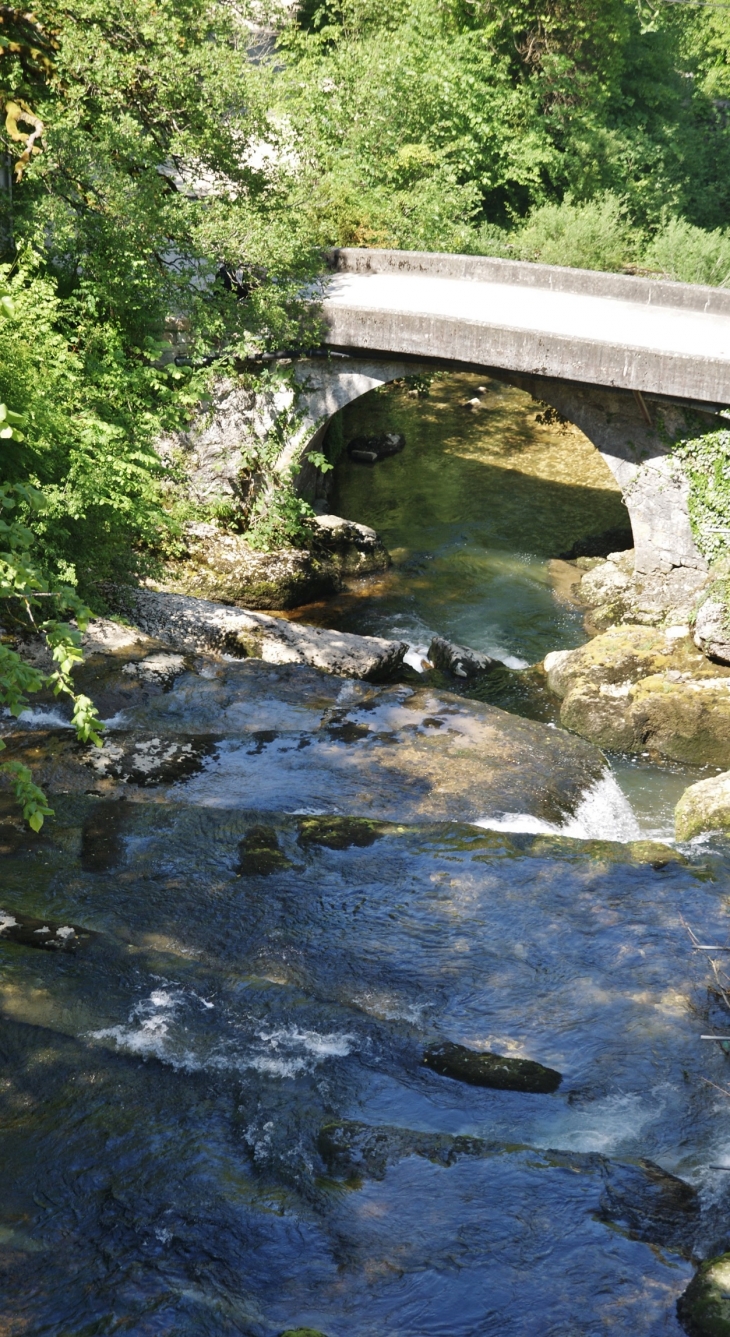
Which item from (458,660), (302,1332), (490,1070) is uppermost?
(302,1332)

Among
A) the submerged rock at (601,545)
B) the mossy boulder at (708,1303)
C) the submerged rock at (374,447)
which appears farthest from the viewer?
the submerged rock at (374,447)

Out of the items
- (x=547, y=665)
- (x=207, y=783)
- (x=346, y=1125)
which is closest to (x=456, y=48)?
(x=547, y=665)

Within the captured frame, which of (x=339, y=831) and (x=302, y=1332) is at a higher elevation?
(x=302, y=1332)

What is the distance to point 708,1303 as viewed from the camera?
15.8ft

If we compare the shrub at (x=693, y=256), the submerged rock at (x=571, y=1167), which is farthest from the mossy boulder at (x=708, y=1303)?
the shrub at (x=693, y=256)

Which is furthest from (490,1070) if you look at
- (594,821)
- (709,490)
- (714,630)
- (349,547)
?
(349,547)

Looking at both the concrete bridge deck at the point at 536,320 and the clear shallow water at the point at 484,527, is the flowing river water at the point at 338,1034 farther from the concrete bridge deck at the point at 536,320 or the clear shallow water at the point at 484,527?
the concrete bridge deck at the point at 536,320

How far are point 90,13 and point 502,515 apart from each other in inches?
333

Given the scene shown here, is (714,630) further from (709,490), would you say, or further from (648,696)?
(709,490)

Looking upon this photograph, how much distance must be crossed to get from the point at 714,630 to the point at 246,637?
16.5 feet

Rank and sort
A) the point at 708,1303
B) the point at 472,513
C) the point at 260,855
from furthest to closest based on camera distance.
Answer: the point at 472,513 → the point at 260,855 → the point at 708,1303

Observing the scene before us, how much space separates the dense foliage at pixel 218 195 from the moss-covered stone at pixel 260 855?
1828 millimetres

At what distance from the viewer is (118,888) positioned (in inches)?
301

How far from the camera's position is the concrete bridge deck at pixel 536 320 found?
12.9 m
